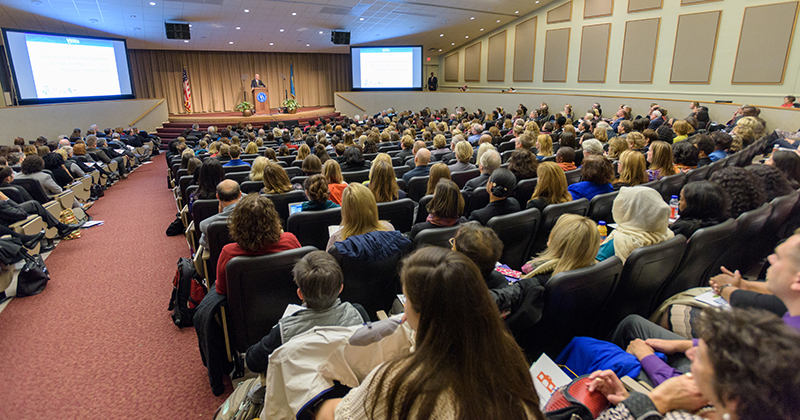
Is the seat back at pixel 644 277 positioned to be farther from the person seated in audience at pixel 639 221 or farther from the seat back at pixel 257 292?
the seat back at pixel 257 292

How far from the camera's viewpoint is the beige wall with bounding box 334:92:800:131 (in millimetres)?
7305

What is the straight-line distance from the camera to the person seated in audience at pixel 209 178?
12.5 ft

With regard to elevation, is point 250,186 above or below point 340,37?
below

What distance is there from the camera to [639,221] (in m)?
2.32

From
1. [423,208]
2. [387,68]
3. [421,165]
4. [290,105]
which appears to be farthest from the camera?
[387,68]

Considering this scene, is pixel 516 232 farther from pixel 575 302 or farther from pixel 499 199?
pixel 575 302

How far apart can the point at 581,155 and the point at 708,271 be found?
3.30 m

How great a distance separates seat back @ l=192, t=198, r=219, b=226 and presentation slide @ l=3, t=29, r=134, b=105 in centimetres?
1066

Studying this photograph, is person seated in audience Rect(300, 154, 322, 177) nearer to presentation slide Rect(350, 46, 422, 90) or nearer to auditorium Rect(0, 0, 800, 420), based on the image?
auditorium Rect(0, 0, 800, 420)

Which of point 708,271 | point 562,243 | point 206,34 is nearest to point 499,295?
point 562,243

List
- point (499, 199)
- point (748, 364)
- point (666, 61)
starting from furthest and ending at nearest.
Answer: point (666, 61) → point (499, 199) → point (748, 364)

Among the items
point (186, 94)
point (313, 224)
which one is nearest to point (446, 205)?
point (313, 224)

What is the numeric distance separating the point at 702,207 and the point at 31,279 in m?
5.46

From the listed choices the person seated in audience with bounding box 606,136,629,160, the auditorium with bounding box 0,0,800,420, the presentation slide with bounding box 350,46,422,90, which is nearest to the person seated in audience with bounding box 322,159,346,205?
the auditorium with bounding box 0,0,800,420
